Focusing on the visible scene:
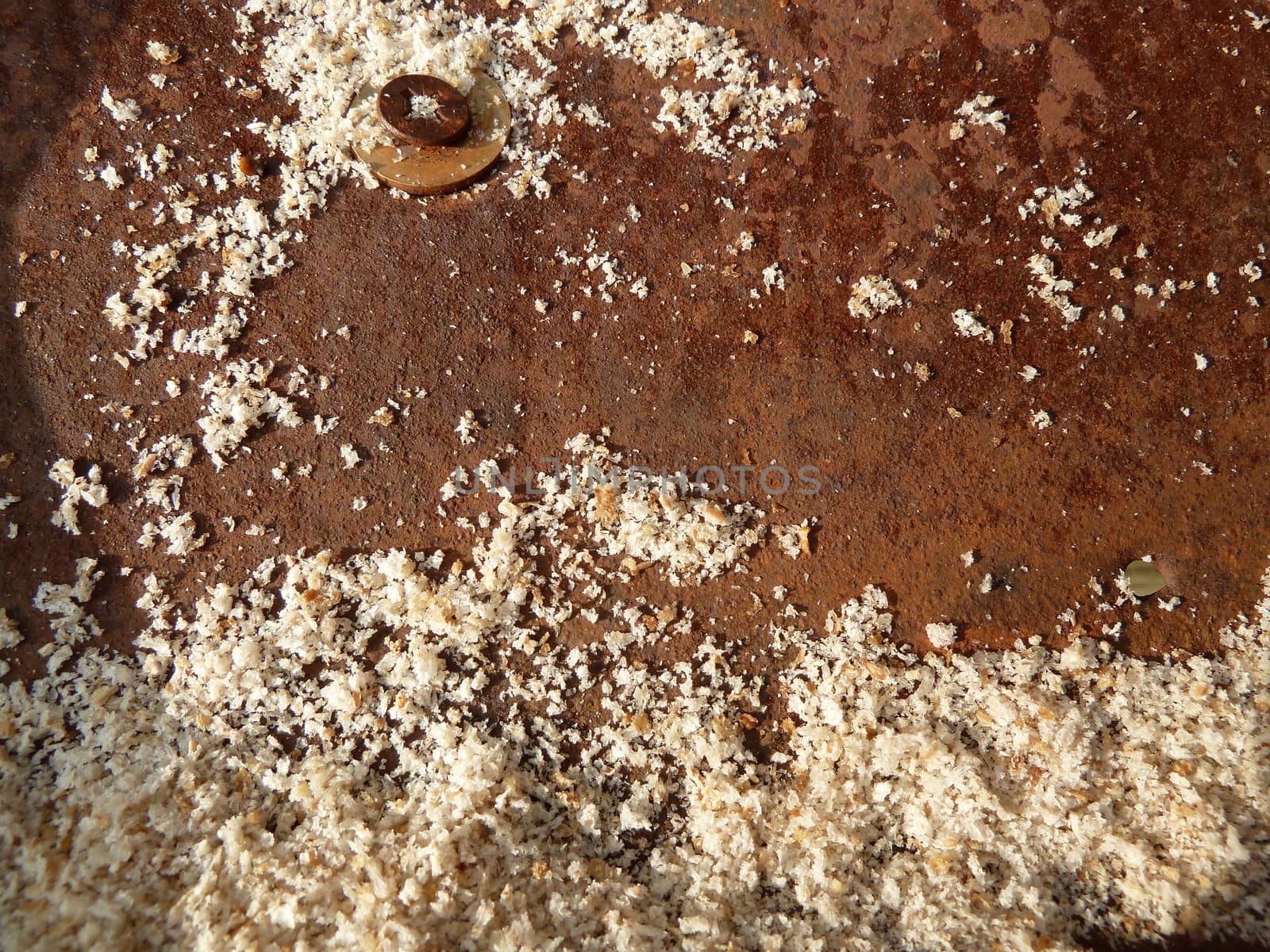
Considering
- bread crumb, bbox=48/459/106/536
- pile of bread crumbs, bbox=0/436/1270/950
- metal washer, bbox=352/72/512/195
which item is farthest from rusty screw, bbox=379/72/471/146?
bread crumb, bbox=48/459/106/536

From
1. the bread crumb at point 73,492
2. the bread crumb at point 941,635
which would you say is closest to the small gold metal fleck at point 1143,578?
the bread crumb at point 941,635

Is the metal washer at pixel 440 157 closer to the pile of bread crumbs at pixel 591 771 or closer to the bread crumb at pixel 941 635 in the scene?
the pile of bread crumbs at pixel 591 771

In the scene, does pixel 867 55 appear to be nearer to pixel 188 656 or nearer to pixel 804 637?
pixel 804 637

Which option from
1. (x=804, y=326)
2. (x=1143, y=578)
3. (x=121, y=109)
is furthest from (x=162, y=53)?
(x=1143, y=578)

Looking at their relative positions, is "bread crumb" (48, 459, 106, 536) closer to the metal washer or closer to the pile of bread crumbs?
the pile of bread crumbs

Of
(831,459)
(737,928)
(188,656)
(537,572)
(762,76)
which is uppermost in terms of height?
(762,76)

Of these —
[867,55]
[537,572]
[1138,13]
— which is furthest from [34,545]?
[1138,13]
